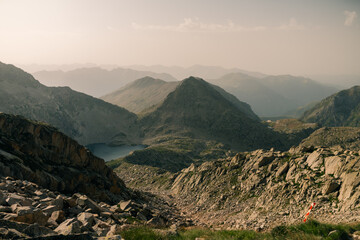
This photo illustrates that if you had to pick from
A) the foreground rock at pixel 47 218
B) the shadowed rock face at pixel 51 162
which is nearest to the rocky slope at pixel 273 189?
the foreground rock at pixel 47 218

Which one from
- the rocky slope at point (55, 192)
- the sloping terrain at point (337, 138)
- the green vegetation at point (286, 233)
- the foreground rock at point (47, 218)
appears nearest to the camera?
the foreground rock at point (47, 218)

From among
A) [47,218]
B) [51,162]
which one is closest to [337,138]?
[51,162]

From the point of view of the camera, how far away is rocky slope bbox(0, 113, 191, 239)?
14.3 m

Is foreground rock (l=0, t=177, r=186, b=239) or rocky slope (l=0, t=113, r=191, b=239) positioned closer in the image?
foreground rock (l=0, t=177, r=186, b=239)

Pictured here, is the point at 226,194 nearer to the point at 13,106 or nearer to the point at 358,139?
the point at 358,139

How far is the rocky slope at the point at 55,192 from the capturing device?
564 inches

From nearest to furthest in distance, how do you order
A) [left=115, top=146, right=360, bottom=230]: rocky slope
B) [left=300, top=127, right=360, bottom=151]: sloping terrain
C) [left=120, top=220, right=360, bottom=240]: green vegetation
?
[left=120, top=220, right=360, bottom=240]: green vegetation, [left=115, top=146, right=360, bottom=230]: rocky slope, [left=300, top=127, right=360, bottom=151]: sloping terrain

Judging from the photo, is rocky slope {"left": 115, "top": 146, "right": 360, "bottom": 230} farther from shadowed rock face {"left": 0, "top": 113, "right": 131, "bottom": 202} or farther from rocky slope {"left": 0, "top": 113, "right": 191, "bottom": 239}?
shadowed rock face {"left": 0, "top": 113, "right": 131, "bottom": 202}

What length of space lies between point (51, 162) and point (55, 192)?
12.9m

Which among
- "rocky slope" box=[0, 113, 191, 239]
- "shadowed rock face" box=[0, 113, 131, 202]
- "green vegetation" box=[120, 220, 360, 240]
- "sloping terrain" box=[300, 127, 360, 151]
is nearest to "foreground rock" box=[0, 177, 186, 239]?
"rocky slope" box=[0, 113, 191, 239]

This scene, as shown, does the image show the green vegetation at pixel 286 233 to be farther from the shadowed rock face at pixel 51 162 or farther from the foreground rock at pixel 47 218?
the shadowed rock face at pixel 51 162

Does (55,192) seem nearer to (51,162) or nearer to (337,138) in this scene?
(51,162)

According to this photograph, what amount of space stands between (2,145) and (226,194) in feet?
135

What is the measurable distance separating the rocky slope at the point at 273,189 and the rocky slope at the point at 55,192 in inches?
450
